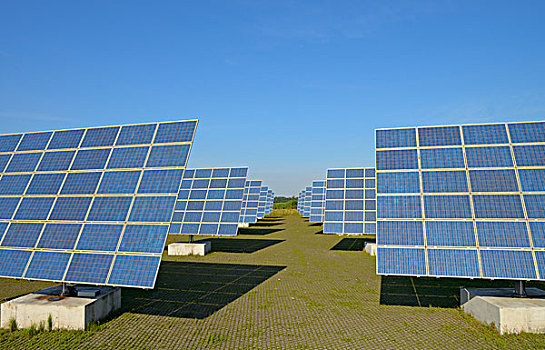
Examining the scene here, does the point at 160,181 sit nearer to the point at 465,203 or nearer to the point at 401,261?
the point at 401,261

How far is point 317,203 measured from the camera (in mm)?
52594

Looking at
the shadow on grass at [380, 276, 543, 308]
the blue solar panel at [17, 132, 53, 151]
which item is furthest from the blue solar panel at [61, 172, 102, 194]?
the shadow on grass at [380, 276, 543, 308]

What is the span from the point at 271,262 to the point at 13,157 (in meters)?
15.7

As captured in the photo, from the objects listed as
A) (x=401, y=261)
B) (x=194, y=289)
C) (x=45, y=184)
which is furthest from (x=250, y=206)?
(x=401, y=261)

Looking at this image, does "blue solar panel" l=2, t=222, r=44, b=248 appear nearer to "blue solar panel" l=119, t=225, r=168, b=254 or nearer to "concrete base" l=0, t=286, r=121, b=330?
"concrete base" l=0, t=286, r=121, b=330

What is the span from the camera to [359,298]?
14477 mm

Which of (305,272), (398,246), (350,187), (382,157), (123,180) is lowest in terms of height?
(305,272)

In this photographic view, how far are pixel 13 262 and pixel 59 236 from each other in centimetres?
164

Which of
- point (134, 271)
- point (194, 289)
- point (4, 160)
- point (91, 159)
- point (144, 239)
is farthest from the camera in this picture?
point (194, 289)

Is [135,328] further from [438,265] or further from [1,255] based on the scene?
A: [438,265]

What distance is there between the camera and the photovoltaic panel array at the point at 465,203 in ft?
34.4

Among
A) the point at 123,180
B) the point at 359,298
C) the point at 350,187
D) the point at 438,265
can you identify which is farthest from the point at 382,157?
the point at 350,187

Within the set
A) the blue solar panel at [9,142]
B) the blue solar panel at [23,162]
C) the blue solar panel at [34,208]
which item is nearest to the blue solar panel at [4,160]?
the blue solar panel at [23,162]

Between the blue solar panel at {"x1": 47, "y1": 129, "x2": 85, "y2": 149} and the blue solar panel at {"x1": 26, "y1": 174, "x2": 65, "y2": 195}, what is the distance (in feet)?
5.52
